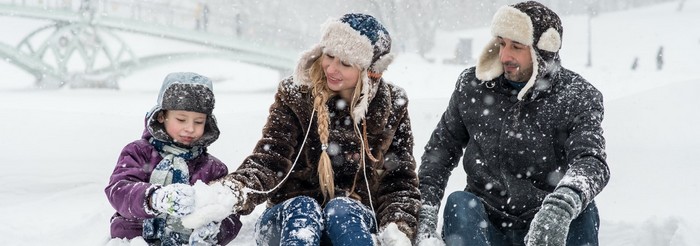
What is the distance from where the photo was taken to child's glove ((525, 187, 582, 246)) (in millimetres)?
2439

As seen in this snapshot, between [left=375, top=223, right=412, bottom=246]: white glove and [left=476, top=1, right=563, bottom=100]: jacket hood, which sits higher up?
[left=476, top=1, right=563, bottom=100]: jacket hood

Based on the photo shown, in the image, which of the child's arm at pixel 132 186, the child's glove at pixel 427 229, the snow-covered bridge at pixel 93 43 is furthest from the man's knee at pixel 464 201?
the snow-covered bridge at pixel 93 43

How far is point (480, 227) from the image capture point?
291cm

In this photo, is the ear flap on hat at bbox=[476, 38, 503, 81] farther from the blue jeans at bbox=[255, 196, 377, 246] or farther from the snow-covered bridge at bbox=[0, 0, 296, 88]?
the snow-covered bridge at bbox=[0, 0, 296, 88]

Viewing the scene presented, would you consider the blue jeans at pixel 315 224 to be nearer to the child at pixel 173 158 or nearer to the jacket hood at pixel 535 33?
the child at pixel 173 158

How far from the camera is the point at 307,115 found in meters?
3.07

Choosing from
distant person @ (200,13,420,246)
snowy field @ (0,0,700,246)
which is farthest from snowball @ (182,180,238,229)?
snowy field @ (0,0,700,246)

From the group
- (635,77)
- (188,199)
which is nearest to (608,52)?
(635,77)

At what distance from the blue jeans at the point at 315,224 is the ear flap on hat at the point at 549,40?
3.77ft

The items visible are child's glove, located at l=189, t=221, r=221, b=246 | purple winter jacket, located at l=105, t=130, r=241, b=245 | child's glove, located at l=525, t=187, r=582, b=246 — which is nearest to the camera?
child's glove, located at l=525, t=187, r=582, b=246

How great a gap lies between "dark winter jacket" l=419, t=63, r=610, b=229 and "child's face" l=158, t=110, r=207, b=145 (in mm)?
1213

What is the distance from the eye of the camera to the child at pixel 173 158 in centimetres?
288

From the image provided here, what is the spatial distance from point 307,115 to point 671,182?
378 centimetres

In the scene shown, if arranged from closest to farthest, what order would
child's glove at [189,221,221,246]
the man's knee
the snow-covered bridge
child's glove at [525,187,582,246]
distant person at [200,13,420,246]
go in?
child's glove at [525,187,582,246]
child's glove at [189,221,221,246]
distant person at [200,13,420,246]
the man's knee
the snow-covered bridge
